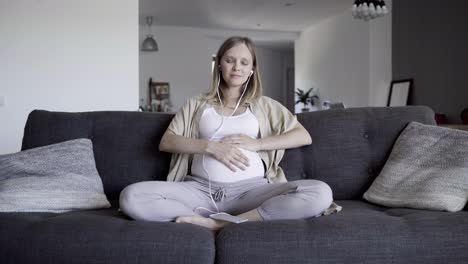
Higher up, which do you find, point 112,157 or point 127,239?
point 112,157

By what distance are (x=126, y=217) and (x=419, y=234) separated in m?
1.00

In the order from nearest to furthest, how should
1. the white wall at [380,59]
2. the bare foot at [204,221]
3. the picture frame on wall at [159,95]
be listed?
the bare foot at [204,221] → the white wall at [380,59] → the picture frame on wall at [159,95]

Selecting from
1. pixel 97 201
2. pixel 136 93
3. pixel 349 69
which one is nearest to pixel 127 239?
pixel 97 201

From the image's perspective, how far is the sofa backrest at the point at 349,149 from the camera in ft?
6.79

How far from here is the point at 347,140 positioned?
6.90 ft

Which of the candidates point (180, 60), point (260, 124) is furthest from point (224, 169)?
point (180, 60)

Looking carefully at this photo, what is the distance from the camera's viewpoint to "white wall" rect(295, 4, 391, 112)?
6457 mm

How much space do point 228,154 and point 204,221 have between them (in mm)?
341

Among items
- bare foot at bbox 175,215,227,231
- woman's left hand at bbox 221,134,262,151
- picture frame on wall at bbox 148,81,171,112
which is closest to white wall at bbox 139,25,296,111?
picture frame on wall at bbox 148,81,171,112

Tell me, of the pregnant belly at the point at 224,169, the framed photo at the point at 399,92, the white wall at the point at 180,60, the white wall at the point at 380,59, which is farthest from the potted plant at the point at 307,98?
the pregnant belly at the point at 224,169

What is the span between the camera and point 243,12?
7.61m

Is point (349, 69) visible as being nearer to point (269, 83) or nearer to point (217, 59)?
point (269, 83)

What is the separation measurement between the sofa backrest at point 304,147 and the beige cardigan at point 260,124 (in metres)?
0.11

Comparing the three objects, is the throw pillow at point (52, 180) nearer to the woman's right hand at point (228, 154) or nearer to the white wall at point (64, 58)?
the woman's right hand at point (228, 154)
